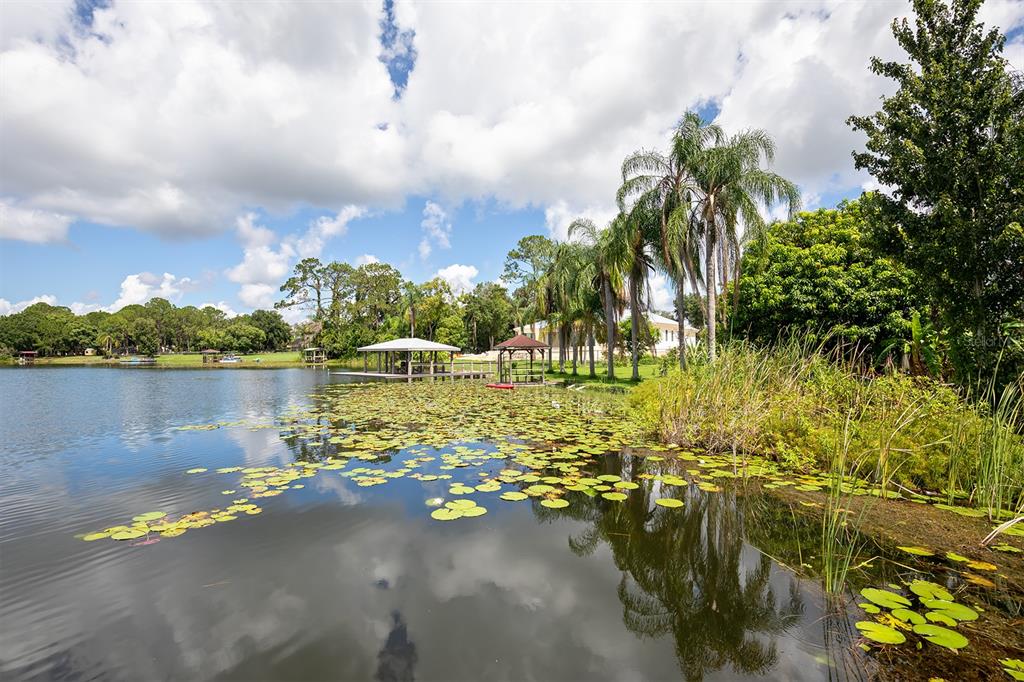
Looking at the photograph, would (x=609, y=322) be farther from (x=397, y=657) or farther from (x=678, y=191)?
(x=397, y=657)

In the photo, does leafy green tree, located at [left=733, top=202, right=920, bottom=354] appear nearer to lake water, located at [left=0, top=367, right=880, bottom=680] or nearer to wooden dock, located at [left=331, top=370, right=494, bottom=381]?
lake water, located at [left=0, top=367, right=880, bottom=680]

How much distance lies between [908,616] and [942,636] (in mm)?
224

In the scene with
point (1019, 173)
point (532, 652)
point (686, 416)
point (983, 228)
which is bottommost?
point (532, 652)

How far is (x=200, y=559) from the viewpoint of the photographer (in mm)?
4012

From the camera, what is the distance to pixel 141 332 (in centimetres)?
6341

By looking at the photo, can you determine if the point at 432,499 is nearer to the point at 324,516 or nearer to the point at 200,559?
the point at 324,516

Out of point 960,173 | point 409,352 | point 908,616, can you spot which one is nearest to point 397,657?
point 908,616

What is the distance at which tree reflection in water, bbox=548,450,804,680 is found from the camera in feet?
9.49

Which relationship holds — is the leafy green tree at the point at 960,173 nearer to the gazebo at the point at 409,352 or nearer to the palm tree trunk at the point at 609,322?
the palm tree trunk at the point at 609,322

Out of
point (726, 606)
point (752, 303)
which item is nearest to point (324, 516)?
point (726, 606)

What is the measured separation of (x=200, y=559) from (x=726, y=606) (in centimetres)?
451

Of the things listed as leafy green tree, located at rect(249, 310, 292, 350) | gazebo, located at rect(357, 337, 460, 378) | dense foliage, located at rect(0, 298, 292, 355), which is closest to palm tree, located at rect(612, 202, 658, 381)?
gazebo, located at rect(357, 337, 460, 378)

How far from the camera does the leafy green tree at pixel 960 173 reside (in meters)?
6.88

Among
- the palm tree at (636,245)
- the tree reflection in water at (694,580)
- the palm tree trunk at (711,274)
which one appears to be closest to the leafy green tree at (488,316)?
the palm tree at (636,245)
